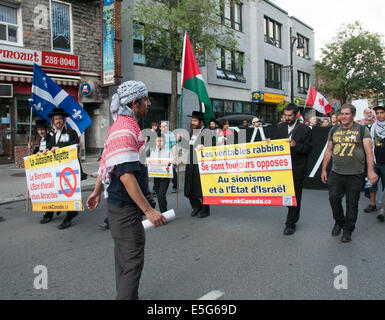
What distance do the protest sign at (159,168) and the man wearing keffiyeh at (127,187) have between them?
13.6 ft

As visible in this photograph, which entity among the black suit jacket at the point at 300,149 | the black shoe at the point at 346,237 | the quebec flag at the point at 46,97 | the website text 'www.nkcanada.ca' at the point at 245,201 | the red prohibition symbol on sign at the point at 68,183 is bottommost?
the black shoe at the point at 346,237

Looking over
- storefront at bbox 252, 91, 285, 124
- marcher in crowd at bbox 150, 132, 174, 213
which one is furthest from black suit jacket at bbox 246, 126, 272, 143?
storefront at bbox 252, 91, 285, 124

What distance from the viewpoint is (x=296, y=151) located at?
5.36 meters

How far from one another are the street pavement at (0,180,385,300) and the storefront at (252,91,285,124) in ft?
76.3

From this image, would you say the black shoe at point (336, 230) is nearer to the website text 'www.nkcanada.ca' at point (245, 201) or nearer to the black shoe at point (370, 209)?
the website text 'www.nkcanada.ca' at point (245, 201)

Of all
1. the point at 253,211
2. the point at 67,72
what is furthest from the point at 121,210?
the point at 67,72

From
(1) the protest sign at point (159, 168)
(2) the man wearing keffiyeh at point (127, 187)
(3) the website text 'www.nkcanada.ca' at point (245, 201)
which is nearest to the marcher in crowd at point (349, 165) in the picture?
(3) the website text 'www.nkcanada.ca' at point (245, 201)

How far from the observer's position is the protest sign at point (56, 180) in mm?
5691

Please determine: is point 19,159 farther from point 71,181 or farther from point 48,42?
point 71,181

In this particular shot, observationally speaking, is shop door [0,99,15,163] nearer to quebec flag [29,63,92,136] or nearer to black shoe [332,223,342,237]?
quebec flag [29,63,92,136]

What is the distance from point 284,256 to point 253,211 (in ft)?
8.53

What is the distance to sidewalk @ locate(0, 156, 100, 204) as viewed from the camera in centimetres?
847

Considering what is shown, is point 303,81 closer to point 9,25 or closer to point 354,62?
point 354,62
